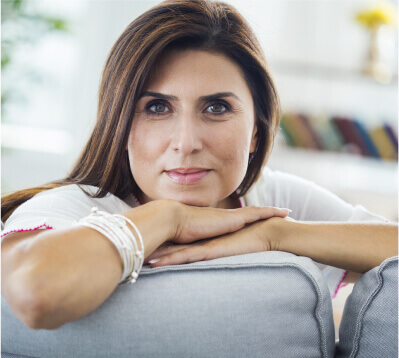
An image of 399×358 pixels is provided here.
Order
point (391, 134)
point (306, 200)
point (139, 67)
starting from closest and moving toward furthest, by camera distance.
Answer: point (139, 67) < point (306, 200) < point (391, 134)

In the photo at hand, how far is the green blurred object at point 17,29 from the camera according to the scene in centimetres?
372

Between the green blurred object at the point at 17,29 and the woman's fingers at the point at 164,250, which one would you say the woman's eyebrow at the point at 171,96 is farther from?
the green blurred object at the point at 17,29

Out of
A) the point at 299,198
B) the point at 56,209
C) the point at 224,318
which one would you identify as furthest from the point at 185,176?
the point at 299,198

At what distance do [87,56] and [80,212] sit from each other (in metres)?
3.73

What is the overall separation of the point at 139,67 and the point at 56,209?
431 millimetres

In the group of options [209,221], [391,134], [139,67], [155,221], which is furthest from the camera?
[391,134]

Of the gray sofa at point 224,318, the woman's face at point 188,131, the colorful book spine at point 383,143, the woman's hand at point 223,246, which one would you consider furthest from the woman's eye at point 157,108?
the colorful book spine at point 383,143

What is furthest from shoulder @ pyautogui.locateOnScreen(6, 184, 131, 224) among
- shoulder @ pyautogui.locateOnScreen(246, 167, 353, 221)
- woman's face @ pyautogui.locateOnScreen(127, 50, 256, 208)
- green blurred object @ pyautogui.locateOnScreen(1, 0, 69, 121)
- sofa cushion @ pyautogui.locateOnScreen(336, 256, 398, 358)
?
green blurred object @ pyautogui.locateOnScreen(1, 0, 69, 121)

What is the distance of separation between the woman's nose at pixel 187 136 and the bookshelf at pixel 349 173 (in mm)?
3440

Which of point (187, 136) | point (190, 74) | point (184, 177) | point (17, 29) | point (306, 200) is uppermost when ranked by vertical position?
point (17, 29)

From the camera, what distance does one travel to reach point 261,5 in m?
4.88

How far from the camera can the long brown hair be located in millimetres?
1355

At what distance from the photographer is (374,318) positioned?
3.29ft

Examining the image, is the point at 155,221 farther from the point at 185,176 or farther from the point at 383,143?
the point at 383,143
